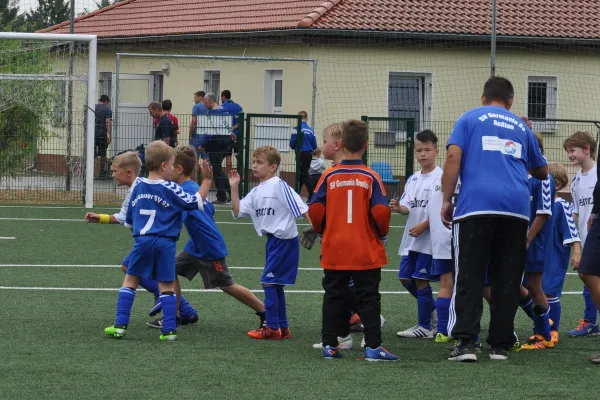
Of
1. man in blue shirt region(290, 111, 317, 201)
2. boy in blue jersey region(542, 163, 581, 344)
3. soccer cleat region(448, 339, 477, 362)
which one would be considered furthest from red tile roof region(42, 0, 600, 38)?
soccer cleat region(448, 339, 477, 362)

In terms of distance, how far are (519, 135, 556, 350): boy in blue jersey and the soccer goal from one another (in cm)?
1305

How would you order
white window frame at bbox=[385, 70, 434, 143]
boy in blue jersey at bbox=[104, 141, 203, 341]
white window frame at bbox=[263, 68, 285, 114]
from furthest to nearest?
white window frame at bbox=[263, 68, 285, 114]
white window frame at bbox=[385, 70, 434, 143]
boy in blue jersey at bbox=[104, 141, 203, 341]

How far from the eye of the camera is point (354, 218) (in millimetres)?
7527

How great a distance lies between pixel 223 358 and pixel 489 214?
6.35ft

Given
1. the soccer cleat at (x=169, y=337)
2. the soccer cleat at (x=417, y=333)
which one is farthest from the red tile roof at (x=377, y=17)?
the soccer cleat at (x=169, y=337)

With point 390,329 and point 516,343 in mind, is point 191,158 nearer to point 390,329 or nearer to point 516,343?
point 390,329

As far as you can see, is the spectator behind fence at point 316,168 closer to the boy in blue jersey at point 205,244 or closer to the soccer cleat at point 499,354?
the boy in blue jersey at point 205,244

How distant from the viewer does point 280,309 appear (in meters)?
8.59

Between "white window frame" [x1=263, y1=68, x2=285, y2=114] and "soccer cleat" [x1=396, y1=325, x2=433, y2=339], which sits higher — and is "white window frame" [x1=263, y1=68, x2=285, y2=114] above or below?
above

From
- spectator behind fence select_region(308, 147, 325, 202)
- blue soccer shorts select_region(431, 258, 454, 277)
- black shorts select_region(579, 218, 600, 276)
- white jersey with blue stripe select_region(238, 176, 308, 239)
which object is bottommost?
Result: blue soccer shorts select_region(431, 258, 454, 277)

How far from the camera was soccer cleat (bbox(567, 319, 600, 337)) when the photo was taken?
8898mm

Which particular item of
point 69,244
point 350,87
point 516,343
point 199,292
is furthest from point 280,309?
point 350,87

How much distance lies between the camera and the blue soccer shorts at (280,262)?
27.8 feet

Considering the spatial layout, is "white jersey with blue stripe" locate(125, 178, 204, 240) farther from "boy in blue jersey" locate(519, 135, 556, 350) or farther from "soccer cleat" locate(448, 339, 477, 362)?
"boy in blue jersey" locate(519, 135, 556, 350)
